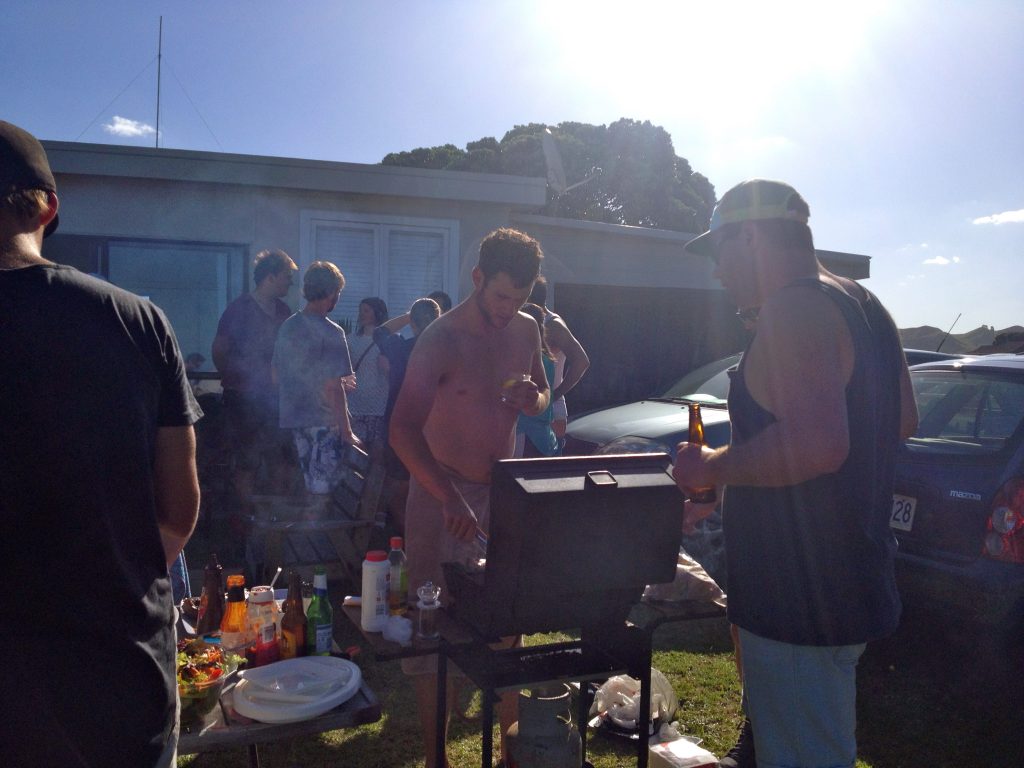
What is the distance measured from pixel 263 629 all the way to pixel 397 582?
0.47 m

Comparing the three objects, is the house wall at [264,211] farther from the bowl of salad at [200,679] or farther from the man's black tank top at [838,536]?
the man's black tank top at [838,536]

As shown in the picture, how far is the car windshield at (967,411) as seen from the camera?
406cm

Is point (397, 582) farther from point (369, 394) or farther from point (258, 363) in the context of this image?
point (369, 394)

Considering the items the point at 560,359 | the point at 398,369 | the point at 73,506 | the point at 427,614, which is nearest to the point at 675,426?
the point at 560,359

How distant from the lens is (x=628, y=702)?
3.69m

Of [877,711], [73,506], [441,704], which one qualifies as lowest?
[877,711]

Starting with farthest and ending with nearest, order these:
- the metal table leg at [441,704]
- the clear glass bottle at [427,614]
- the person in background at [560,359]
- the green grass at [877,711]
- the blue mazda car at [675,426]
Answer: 1. the person in background at [560,359]
2. the blue mazda car at [675,426]
3. the green grass at [877,711]
4. the clear glass bottle at [427,614]
5. the metal table leg at [441,704]

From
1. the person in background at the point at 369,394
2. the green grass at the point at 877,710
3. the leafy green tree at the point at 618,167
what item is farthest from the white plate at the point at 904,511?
the leafy green tree at the point at 618,167

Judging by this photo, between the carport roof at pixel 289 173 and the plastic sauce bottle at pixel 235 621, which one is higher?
the carport roof at pixel 289 173

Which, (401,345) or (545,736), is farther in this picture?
(401,345)

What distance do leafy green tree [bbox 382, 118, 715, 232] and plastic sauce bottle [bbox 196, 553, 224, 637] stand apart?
88.3 feet

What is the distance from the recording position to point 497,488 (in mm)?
2164

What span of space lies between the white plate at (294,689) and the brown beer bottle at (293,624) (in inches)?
6.8

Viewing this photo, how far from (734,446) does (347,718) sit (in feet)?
4.39
